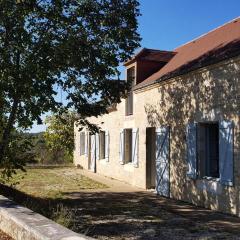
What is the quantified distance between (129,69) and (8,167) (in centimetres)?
797

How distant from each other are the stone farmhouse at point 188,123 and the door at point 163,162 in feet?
0.10

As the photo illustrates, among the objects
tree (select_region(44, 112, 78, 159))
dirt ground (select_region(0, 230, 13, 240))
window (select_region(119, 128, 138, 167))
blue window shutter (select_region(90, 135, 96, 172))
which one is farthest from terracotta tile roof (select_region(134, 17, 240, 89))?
tree (select_region(44, 112, 78, 159))

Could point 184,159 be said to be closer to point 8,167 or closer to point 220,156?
point 220,156

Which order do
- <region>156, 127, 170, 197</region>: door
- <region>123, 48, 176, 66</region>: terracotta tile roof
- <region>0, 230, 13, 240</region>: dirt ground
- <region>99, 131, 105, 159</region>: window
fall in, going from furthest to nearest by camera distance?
1. <region>99, 131, 105, 159</region>: window
2. <region>123, 48, 176, 66</region>: terracotta tile roof
3. <region>156, 127, 170, 197</region>: door
4. <region>0, 230, 13, 240</region>: dirt ground

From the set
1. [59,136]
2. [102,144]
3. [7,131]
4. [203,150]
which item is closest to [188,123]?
[203,150]

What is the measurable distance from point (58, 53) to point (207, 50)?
17.0ft

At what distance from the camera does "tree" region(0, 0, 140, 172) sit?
10.3m

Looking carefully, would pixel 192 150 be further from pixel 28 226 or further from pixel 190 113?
pixel 28 226

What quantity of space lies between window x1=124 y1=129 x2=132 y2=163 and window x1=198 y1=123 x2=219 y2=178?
21.8 ft

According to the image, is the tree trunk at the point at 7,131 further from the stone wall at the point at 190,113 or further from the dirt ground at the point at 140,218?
the stone wall at the point at 190,113

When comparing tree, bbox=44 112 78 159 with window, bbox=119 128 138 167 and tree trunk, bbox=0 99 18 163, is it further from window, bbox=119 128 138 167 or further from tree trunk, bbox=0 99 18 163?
tree trunk, bbox=0 99 18 163

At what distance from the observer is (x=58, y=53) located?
408 inches

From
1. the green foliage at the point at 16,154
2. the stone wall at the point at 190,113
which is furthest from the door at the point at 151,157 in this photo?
the green foliage at the point at 16,154

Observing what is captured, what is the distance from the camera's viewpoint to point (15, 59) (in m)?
10.9
